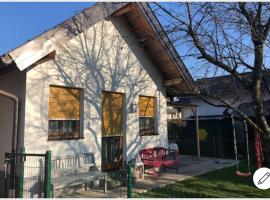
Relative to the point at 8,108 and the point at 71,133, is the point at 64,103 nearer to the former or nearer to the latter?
the point at 71,133

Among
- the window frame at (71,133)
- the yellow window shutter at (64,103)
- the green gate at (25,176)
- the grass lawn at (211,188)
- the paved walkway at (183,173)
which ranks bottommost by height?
the grass lawn at (211,188)

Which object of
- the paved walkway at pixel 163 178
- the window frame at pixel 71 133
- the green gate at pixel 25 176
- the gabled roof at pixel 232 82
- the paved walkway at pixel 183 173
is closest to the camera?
the green gate at pixel 25 176

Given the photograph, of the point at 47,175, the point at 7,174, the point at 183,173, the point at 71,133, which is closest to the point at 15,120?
the point at 7,174

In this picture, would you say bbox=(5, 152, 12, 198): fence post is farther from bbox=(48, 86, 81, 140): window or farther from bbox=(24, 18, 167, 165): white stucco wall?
bbox=(48, 86, 81, 140): window

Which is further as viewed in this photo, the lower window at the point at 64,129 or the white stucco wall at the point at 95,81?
the lower window at the point at 64,129

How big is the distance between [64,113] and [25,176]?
2.28 m

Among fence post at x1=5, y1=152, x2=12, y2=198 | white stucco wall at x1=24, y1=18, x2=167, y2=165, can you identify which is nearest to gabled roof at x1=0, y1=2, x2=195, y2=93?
white stucco wall at x1=24, y1=18, x2=167, y2=165

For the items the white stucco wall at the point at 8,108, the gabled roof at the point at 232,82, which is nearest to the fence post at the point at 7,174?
the white stucco wall at the point at 8,108

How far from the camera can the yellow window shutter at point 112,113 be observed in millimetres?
11371

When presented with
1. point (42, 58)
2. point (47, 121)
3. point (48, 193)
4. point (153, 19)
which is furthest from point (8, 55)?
point (153, 19)

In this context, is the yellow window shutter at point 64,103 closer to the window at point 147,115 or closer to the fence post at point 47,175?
the fence post at point 47,175

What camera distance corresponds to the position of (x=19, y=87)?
29.1ft

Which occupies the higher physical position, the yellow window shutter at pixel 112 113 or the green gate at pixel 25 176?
the yellow window shutter at pixel 112 113

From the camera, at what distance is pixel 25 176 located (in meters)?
8.43
